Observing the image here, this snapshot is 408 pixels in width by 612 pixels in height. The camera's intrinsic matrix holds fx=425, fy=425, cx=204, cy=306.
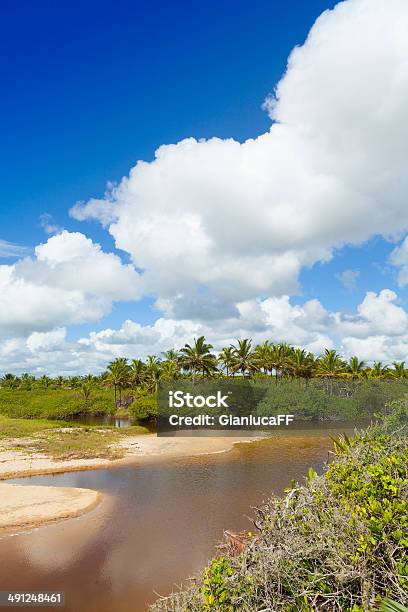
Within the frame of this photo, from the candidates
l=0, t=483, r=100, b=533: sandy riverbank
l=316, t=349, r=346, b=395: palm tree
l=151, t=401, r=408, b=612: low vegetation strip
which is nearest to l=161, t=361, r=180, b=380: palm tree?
l=316, t=349, r=346, b=395: palm tree

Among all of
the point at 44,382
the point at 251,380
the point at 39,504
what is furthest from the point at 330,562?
the point at 44,382

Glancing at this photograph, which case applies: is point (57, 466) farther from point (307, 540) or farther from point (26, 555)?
point (307, 540)

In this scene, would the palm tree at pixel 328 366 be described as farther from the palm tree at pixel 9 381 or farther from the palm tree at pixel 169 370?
the palm tree at pixel 9 381

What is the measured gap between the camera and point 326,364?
64250 mm

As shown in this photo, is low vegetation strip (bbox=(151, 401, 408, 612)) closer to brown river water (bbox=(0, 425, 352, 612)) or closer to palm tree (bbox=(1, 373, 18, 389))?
brown river water (bbox=(0, 425, 352, 612))

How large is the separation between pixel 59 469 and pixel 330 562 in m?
27.2

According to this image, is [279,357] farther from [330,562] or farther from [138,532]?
[330,562]

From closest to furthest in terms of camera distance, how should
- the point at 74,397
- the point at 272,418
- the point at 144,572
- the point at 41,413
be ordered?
the point at 144,572, the point at 272,418, the point at 41,413, the point at 74,397

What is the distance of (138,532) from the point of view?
682 inches

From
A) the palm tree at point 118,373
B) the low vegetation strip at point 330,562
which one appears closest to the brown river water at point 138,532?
the low vegetation strip at point 330,562

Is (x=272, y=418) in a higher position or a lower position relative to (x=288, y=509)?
lower

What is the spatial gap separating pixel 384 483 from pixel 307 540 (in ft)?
4.19

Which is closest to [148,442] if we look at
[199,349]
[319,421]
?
[199,349]

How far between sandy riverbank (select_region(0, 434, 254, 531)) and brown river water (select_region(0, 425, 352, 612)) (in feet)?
3.60
